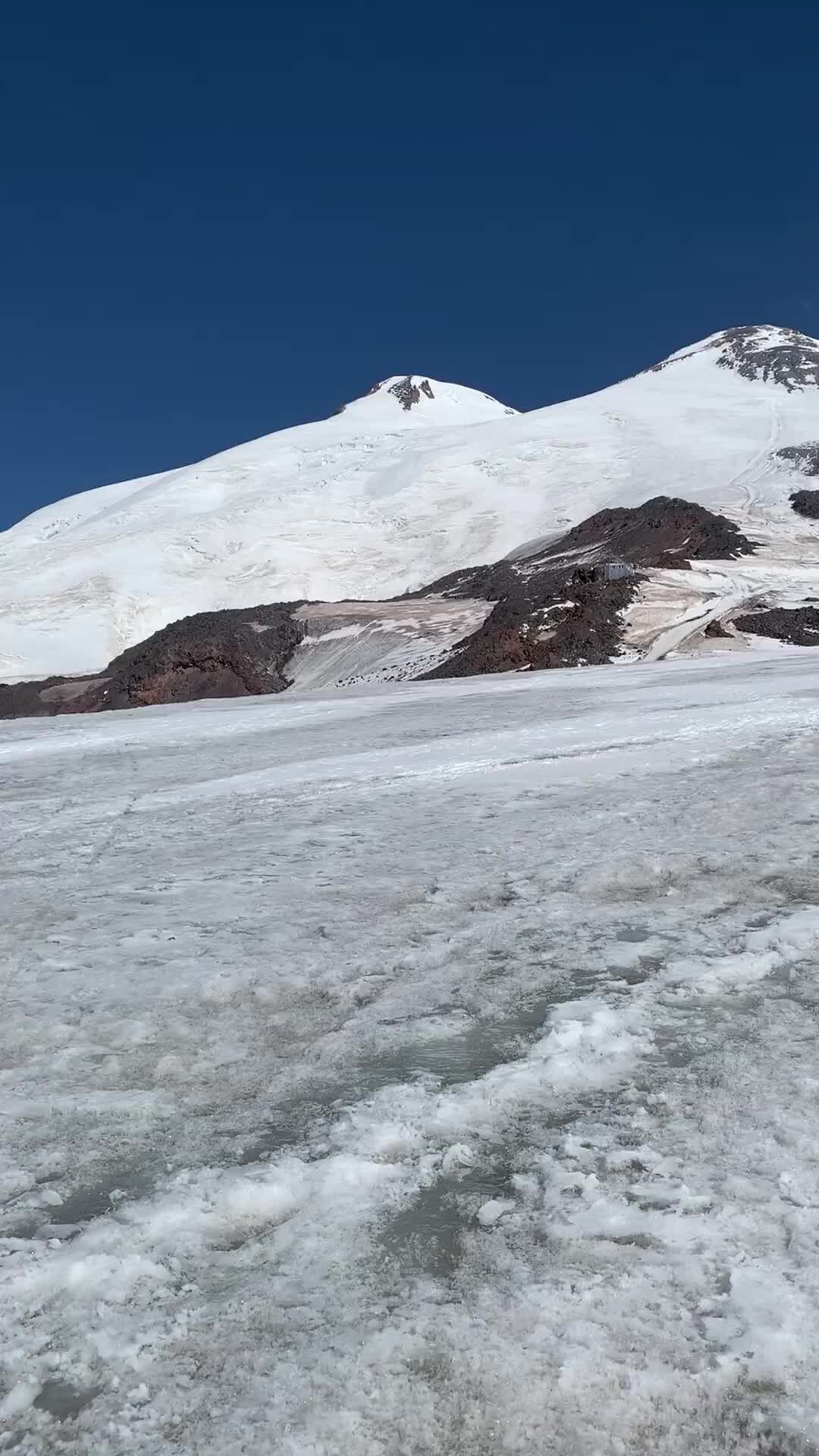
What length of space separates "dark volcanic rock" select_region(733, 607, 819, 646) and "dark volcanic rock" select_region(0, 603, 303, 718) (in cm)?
1249

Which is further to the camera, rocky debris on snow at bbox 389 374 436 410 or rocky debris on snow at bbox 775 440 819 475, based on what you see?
rocky debris on snow at bbox 389 374 436 410

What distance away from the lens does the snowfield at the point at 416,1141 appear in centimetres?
145

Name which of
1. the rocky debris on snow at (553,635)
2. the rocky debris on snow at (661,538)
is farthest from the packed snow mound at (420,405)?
the rocky debris on snow at (553,635)

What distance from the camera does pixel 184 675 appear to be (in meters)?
28.9

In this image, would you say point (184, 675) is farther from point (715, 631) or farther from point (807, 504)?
point (807, 504)

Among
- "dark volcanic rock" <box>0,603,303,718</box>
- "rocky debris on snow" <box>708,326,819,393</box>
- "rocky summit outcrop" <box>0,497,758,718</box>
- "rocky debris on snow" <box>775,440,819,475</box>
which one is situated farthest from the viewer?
"rocky debris on snow" <box>708,326,819,393</box>

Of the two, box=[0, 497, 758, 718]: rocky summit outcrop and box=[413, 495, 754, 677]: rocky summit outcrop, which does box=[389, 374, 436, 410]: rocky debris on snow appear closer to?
box=[413, 495, 754, 677]: rocky summit outcrop

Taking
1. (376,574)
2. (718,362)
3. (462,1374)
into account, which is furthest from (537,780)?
(718,362)

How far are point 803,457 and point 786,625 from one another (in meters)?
31.0

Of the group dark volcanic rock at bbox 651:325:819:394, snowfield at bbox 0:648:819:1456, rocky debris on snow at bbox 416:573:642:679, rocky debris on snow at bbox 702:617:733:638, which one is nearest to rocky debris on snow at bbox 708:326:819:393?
dark volcanic rock at bbox 651:325:819:394

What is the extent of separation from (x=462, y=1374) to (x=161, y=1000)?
1.52 m

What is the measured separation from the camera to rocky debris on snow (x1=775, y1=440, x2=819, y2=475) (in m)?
45.4

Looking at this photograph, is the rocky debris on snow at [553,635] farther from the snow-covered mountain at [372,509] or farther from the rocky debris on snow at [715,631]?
the snow-covered mountain at [372,509]

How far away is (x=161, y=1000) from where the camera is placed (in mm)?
2775
